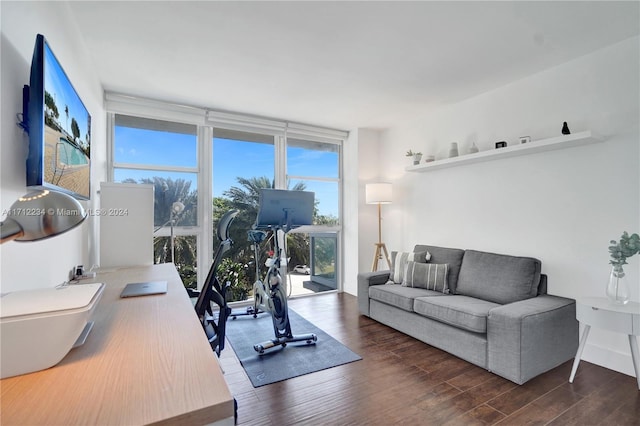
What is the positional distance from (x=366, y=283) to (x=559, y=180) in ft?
7.06

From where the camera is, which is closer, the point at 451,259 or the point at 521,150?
the point at 521,150

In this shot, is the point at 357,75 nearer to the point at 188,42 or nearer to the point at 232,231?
the point at 188,42

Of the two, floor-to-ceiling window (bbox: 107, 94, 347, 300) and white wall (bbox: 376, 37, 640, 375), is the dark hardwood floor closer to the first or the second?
white wall (bbox: 376, 37, 640, 375)

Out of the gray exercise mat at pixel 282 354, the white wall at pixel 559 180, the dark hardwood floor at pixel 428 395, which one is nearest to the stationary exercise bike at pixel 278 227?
the gray exercise mat at pixel 282 354

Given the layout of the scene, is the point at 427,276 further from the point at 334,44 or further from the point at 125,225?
the point at 125,225

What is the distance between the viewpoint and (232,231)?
404cm

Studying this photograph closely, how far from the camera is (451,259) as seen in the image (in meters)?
3.33

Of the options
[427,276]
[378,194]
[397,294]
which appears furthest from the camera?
[378,194]

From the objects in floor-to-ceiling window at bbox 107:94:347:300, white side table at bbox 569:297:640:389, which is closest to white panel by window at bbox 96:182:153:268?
floor-to-ceiling window at bbox 107:94:347:300

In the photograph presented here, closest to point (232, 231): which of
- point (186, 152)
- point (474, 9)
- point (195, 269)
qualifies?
point (195, 269)

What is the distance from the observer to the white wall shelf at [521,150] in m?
2.41

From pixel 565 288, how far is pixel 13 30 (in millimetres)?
3864

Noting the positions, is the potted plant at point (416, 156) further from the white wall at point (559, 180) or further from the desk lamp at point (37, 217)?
the desk lamp at point (37, 217)

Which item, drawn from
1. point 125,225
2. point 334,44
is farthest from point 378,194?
point 125,225
